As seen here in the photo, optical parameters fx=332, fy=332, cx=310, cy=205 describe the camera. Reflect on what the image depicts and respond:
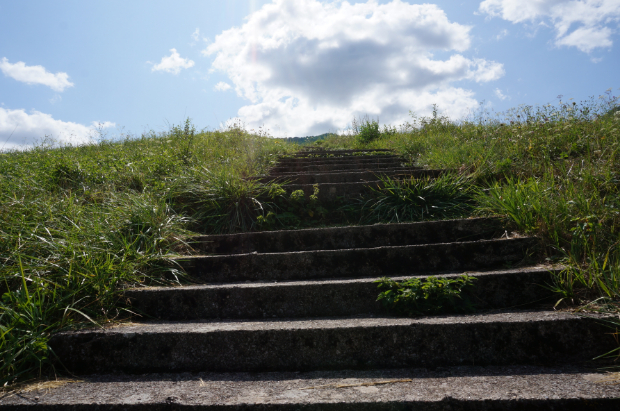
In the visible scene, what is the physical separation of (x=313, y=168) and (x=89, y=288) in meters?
3.76

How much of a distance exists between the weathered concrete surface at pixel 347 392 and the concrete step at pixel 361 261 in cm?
94

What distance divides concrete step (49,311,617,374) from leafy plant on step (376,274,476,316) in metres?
0.10

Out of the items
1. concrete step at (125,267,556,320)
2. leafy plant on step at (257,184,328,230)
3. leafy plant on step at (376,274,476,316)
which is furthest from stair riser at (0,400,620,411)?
leafy plant on step at (257,184,328,230)

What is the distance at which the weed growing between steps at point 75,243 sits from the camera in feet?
6.77

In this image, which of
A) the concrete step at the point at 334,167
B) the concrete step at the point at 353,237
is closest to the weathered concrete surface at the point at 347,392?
the concrete step at the point at 353,237

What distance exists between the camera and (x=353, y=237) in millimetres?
3191

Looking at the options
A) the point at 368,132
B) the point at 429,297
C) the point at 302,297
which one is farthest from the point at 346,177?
the point at 368,132

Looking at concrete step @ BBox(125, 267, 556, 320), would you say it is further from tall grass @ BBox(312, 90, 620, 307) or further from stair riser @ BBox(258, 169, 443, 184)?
stair riser @ BBox(258, 169, 443, 184)

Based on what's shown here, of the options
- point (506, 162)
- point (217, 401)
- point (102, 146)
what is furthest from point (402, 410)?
point (102, 146)

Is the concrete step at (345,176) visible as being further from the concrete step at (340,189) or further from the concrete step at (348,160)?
the concrete step at (348,160)

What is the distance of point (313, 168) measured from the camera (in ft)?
18.1

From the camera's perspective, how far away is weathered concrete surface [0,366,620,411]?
148cm

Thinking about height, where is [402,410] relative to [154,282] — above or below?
below

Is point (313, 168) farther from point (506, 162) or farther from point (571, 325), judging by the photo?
Result: point (571, 325)
